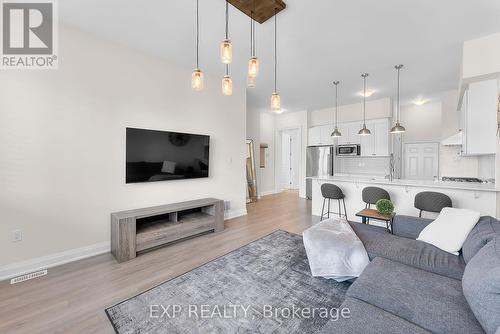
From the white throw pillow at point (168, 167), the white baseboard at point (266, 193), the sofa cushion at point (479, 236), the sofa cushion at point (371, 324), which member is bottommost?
the white baseboard at point (266, 193)

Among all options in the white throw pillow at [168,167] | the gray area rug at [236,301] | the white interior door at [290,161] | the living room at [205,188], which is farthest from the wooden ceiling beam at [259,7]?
the white interior door at [290,161]

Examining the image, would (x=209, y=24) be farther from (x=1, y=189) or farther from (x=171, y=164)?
(x=1, y=189)

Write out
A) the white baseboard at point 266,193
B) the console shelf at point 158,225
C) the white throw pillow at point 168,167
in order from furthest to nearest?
1. the white baseboard at point 266,193
2. the white throw pillow at point 168,167
3. the console shelf at point 158,225

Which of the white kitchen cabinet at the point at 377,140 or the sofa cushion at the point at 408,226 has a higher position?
the white kitchen cabinet at the point at 377,140

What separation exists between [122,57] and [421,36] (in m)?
4.00

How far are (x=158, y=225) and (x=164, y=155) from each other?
3.48ft

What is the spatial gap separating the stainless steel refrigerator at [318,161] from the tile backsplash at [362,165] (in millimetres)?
501

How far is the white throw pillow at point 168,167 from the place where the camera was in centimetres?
333

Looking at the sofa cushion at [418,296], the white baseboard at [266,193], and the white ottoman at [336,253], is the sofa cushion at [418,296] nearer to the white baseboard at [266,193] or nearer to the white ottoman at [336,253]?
the white ottoman at [336,253]

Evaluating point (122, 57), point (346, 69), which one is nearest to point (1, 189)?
point (122, 57)

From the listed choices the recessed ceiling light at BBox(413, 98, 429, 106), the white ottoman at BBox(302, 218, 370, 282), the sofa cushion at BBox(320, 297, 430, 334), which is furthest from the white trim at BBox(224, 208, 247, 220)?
the recessed ceiling light at BBox(413, 98, 429, 106)

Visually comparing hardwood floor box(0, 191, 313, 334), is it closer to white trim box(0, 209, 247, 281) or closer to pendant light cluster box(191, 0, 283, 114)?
white trim box(0, 209, 247, 281)

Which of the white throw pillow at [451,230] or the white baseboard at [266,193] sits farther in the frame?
the white baseboard at [266,193]

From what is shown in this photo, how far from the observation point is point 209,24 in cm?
255
